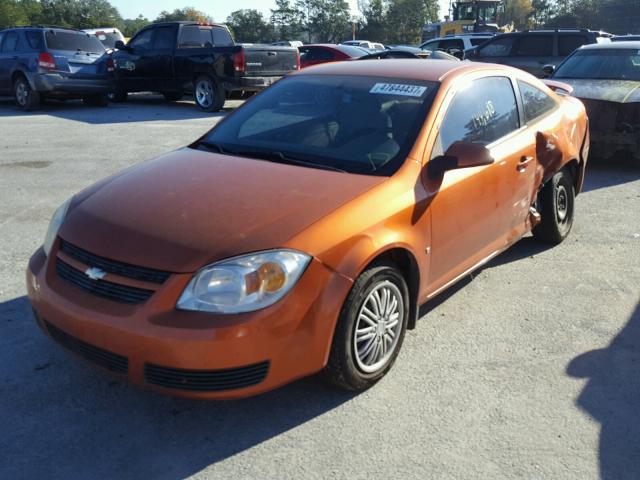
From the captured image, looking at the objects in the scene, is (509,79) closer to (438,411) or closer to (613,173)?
(438,411)

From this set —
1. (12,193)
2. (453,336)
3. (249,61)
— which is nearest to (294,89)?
(453,336)

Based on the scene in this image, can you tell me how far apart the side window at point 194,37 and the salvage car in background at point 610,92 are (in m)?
8.24

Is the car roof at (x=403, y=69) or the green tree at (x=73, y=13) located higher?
the green tree at (x=73, y=13)

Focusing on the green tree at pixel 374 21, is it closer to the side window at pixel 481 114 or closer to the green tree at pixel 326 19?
the green tree at pixel 326 19

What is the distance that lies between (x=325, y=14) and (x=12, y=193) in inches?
3293

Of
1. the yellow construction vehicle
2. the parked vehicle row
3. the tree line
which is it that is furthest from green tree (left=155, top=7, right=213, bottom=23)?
the parked vehicle row

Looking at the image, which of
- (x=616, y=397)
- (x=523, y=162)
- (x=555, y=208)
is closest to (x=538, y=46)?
(x=555, y=208)

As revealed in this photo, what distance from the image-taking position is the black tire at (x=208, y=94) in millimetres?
13945

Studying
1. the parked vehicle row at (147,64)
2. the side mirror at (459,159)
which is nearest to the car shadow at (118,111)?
the parked vehicle row at (147,64)

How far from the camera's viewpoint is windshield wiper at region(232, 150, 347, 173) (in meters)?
3.65

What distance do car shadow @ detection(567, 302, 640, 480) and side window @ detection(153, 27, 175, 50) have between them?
12.9 m

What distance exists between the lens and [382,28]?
81562mm

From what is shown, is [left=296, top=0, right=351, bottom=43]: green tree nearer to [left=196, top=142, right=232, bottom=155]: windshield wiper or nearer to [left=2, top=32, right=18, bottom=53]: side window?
[left=2, top=32, right=18, bottom=53]: side window

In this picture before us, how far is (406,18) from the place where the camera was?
82.1 meters
